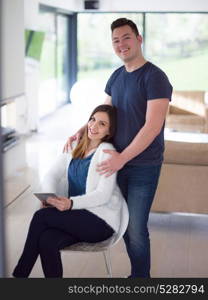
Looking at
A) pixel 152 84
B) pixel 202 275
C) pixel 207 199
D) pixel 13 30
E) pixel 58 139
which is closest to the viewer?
pixel 152 84

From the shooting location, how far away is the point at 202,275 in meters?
3.21

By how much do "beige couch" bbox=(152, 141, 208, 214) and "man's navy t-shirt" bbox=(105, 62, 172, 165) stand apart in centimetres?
139

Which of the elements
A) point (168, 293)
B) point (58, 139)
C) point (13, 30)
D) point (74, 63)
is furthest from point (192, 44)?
point (168, 293)

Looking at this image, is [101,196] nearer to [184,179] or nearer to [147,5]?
[184,179]

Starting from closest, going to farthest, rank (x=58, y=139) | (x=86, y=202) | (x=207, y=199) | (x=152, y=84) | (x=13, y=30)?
(x=152, y=84), (x=86, y=202), (x=207, y=199), (x=13, y=30), (x=58, y=139)

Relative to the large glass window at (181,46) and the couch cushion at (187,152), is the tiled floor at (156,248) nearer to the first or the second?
the couch cushion at (187,152)

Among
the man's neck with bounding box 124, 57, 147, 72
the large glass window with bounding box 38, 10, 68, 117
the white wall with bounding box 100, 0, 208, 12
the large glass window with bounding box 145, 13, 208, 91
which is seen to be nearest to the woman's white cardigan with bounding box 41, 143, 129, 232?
the man's neck with bounding box 124, 57, 147, 72

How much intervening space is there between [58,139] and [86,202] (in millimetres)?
5701

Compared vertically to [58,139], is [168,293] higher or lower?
higher

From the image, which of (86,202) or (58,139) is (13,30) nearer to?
(58,139)

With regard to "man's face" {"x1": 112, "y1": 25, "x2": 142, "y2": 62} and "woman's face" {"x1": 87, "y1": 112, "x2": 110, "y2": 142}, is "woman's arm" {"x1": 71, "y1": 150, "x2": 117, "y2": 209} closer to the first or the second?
"woman's face" {"x1": 87, "y1": 112, "x2": 110, "y2": 142}

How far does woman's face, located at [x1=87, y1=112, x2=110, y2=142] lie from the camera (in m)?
2.53

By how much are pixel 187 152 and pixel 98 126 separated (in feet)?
4.87

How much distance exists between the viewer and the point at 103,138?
2580 mm
